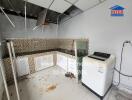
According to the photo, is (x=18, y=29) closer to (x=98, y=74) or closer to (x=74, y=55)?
(x=74, y=55)

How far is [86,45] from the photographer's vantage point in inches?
101

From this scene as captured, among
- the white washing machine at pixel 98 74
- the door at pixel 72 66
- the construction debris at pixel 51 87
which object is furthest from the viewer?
the door at pixel 72 66

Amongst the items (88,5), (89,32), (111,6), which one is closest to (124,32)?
(111,6)

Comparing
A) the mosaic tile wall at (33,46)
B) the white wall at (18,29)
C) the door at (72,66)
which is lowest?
the door at (72,66)

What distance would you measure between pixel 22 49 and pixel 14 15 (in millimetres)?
1190

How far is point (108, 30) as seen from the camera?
2.00 m

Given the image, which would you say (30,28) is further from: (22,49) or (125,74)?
(125,74)

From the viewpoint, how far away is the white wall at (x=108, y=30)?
173cm

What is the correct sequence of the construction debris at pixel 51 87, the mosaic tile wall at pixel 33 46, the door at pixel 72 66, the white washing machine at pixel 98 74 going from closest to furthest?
the white washing machine at pixel 98 74 → the construction debris at pixel 51 87 → the mosaic tile wall at pixel 33 46 → the door at pixel 72 66

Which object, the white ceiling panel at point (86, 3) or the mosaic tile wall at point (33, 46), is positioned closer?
the white ceiling panel at point (86, 3)
